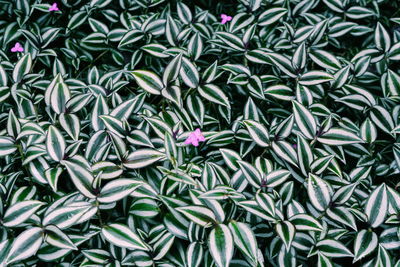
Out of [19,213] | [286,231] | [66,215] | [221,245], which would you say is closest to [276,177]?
[286,231]

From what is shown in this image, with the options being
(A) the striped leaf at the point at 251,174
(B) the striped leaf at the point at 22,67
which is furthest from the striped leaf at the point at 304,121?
(B) the striped leaf at the point at 22,67

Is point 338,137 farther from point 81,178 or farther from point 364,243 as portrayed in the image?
point 81,178

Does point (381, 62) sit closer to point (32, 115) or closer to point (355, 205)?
point (355, 205)

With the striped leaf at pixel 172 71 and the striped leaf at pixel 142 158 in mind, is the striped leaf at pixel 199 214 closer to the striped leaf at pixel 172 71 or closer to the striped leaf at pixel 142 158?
the striped leaf at pixel 142 158

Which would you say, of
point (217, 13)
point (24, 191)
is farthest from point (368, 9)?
point (24, 191)

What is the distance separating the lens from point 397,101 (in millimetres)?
1473

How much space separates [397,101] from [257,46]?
553 millimetres

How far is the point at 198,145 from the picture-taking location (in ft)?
4.54

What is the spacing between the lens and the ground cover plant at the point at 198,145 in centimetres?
104

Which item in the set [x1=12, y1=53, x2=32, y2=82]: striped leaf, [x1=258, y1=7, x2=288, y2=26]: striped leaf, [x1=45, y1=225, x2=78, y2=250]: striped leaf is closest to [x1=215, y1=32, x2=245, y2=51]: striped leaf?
[x1=258, y1=7, x2=288, y2=26]: striped leaf

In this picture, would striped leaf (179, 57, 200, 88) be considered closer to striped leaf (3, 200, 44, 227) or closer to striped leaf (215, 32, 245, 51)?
striped leaf (215, 32, 245, 51)

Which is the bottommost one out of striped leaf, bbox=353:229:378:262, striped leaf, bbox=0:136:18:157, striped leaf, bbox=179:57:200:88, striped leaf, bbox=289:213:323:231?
striped leaf, bbox=353:229:378:262

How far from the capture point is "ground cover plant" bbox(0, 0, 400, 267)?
104 centimetres

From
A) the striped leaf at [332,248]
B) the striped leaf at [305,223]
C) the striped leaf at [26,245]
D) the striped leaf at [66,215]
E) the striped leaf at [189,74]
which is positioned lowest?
the striped leaf at [332,248]
